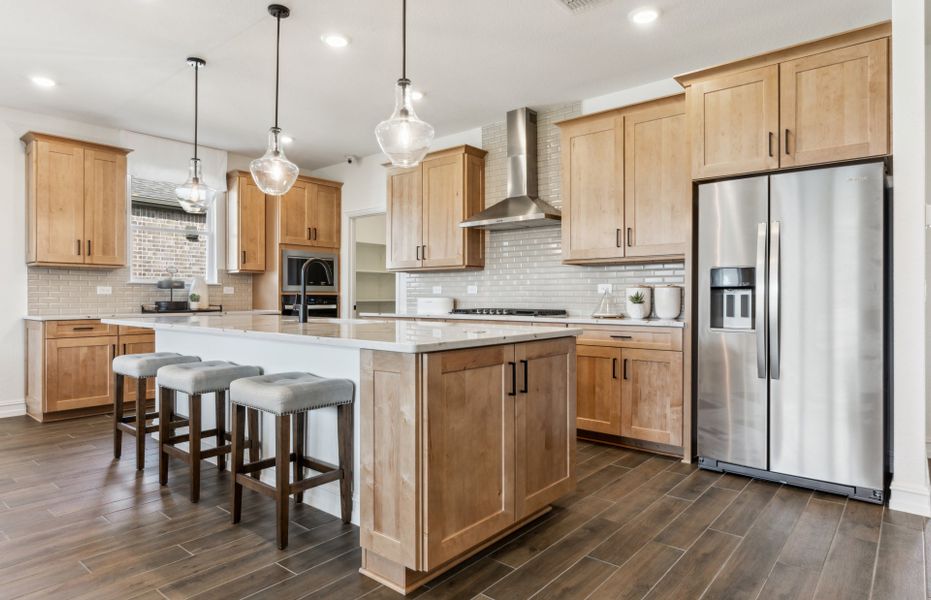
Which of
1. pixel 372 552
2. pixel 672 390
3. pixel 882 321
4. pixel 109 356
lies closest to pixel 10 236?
pixel 109 356

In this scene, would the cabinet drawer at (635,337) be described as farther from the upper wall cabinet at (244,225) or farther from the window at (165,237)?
the window at (165,237)

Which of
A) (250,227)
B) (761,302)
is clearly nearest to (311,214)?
(250,227)

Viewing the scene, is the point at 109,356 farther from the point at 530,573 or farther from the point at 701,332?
the point at 701,332

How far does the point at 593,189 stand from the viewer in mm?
4309

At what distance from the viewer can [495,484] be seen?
2.22 meters

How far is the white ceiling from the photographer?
10.6 ft

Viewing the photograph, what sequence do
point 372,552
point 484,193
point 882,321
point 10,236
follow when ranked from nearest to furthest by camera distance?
point 372,552, point 882,321, point 10,236, point 484,193

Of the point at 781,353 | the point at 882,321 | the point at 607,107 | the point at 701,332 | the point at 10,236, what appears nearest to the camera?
the point at 882,321

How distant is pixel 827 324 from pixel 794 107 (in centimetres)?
126

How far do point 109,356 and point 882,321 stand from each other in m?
5.92

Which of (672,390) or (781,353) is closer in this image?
(781,353)

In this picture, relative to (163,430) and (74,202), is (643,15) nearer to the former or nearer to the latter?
(163,430)

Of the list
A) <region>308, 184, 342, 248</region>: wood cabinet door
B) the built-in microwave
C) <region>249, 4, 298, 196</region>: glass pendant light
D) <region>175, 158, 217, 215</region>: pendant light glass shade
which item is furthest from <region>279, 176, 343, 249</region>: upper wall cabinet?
<region>249, 4, 298, 196</region>: glass pendant light

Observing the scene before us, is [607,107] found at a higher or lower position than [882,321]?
higher
